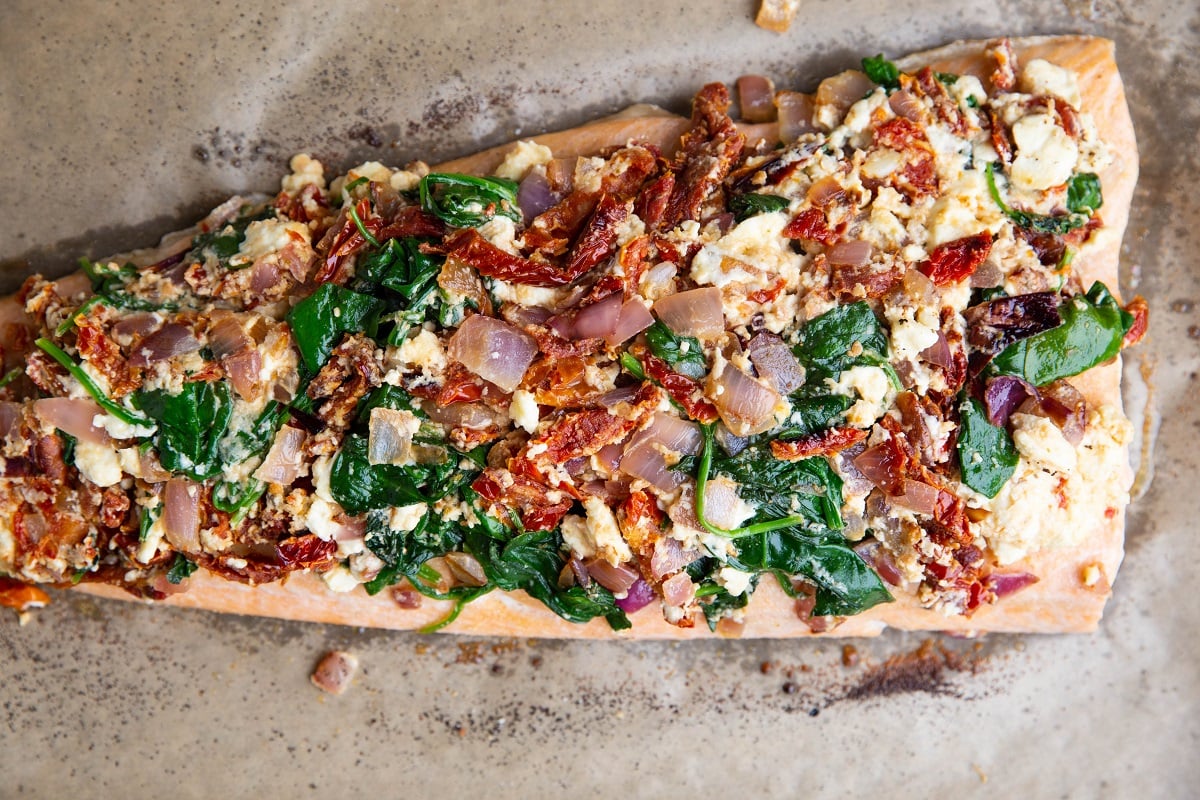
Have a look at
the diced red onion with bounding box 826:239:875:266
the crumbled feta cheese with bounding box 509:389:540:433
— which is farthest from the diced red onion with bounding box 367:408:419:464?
the diced red onion with bounding box 826:239:875:266

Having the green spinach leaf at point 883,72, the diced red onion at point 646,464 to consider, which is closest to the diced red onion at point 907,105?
the green spinach leaf at point 883,72

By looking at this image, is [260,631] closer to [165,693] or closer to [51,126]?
[165,693]

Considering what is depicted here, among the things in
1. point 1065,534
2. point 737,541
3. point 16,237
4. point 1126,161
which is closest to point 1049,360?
point 1065,534

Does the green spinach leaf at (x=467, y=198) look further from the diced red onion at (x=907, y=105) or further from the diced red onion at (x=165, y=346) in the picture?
the diced red onion at (x=907, y=105)

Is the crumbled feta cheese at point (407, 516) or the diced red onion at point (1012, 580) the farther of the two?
the diced red onion at point (1012, 580)

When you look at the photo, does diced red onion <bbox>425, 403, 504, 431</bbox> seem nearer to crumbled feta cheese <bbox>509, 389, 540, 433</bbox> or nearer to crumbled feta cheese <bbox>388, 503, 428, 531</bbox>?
crumbled feta cheese <bbox>509, 389, 540, 433</bbox>

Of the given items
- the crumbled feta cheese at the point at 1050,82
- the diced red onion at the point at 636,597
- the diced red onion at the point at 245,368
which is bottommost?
the diced red onion at the point at 636,597
